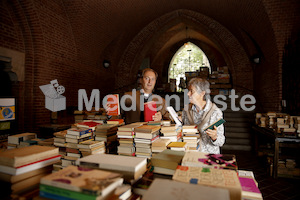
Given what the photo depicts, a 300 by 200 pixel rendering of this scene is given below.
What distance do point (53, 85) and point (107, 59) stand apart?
355 cm

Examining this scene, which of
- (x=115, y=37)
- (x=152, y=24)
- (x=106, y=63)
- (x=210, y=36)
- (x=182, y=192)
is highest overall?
(x=152, y=24)

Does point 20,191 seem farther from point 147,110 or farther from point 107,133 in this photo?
point 147,110

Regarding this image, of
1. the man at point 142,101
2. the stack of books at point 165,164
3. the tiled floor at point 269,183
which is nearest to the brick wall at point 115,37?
the tiled floor at point 269,183

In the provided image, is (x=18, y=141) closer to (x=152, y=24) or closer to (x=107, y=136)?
(x=107, y=136)

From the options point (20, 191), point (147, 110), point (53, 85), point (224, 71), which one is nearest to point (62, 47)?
point (53, 85)

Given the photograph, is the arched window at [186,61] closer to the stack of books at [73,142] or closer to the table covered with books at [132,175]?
the stack of books at [73,142]

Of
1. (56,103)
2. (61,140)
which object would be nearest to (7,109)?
(56,103)

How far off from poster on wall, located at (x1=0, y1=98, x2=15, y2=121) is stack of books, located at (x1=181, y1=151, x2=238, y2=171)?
11.4ft

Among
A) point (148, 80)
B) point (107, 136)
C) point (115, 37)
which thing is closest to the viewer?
point (107, 136)

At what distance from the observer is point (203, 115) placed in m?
2.17

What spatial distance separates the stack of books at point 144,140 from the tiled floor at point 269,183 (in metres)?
2.69

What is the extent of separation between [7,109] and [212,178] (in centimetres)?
376

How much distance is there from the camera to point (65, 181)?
0.74 metres

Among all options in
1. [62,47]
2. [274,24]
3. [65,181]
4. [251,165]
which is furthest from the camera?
[62,47]
